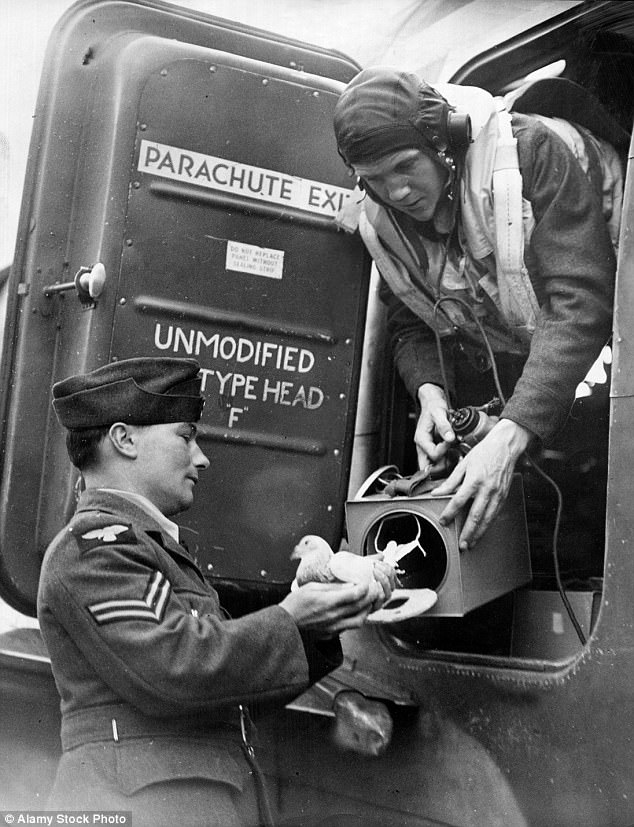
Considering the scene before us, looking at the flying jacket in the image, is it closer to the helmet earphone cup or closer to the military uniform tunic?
the helmet earphone cup

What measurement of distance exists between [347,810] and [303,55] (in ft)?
6.16

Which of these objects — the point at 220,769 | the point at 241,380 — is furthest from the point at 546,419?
the point at 220,769

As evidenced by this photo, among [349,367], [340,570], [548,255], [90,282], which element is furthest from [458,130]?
[340,570]

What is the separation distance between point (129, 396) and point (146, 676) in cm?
53

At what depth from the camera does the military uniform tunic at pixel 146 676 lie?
5.60 feet

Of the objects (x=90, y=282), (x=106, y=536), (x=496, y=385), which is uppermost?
(x=90, y=282)

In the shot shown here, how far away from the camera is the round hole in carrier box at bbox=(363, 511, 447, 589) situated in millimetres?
2314

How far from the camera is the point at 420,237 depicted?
8.34ft

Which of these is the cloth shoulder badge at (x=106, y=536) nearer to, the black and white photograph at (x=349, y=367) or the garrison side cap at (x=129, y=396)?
the black and white photograph at (x=349, y=367)

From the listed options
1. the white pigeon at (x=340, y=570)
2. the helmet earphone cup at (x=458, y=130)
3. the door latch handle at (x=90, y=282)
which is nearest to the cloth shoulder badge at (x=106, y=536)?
the white pigeon at (x=340, y=570)

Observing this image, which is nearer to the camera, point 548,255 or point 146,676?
point 146,676

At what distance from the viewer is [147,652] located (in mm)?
1688

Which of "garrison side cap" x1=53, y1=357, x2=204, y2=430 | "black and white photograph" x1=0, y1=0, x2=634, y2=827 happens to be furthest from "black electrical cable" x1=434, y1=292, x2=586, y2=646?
"garrison side cap" x1=53, y1=357, x2=204, y2=430

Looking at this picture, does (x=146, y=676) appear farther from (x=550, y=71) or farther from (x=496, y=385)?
(x=550, y=71)
